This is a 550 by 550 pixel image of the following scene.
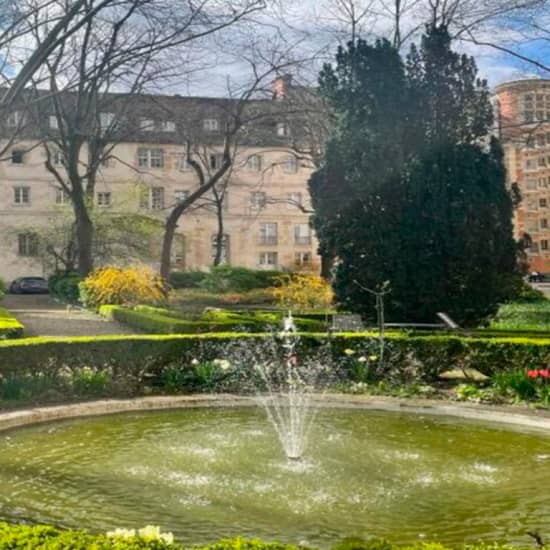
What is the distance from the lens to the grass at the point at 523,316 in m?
20.7

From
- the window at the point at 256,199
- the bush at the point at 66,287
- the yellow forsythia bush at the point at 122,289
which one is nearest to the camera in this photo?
the yellow forsythia bush at the point at 122,289

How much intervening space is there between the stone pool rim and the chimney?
16486 millimetres

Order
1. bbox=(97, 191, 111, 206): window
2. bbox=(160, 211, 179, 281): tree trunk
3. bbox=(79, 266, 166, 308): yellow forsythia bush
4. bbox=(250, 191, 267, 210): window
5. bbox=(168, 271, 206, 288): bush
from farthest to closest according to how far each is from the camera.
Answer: bbox=(250, 191, 267, 210): window < bbox=(97, 191, 111, 206): window < bbox=(168, 271, 206, 288): bush < bbox=(160, 211, 179, 281): tree trunk < bbox=(79, 266, 166, 308): yellow forsythia bush

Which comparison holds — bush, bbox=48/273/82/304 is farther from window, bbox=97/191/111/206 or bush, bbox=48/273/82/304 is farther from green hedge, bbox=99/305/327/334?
window, bbox=97/191/111/206

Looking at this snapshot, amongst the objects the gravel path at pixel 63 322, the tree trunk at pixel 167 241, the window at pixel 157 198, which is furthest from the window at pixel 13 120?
the window at pixel 157 198

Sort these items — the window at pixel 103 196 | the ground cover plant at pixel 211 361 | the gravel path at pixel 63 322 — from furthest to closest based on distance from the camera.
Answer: the window at pixel 103 196
the gravel path at pixel 63 322
the ground cover plant at pixel 211 361

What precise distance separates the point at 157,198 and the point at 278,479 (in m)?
46.4

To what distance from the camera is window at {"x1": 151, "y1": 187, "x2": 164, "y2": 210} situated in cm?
5116

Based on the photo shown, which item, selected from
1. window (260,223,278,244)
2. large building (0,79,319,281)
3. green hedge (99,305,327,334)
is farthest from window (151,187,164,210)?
green hedge (99,305,327,334)

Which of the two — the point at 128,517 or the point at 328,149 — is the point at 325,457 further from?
the point at 328,149

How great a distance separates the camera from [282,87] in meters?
30.2

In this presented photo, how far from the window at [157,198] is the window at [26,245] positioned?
9.09 metres

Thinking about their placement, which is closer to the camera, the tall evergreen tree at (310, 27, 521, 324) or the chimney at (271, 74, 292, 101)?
the tall evergreen tree at (310, 27, 521, 324)

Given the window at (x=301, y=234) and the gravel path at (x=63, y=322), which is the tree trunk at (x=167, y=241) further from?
the window at (x=301, y=234)
